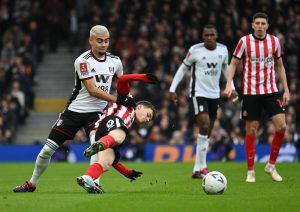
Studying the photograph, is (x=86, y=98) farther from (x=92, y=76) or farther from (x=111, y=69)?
(x=111, y=69)

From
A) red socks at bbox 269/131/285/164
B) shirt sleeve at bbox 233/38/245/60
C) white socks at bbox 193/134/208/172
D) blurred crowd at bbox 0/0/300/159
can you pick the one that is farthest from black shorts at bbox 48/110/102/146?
blurred crowd at bbox 0/0/300/159

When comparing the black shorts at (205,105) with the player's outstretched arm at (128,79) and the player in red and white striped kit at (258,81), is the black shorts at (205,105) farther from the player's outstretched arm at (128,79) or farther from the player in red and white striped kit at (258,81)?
the player's outstretched arm at (128,79)

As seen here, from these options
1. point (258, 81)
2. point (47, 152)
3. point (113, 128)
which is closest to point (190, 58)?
point (258, 81)

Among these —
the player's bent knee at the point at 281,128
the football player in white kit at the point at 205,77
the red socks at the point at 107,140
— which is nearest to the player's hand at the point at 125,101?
the red socks at the point at 107,140

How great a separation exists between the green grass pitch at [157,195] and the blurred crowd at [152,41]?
26.8 ft

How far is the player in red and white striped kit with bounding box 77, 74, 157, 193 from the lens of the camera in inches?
419

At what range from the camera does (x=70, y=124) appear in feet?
38.8

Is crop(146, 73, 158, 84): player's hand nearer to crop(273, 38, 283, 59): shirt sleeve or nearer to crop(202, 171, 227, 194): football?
crop(202, 171, 227, 194): football

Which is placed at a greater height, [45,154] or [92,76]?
[92,76]

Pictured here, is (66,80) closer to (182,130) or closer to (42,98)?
(42,98)

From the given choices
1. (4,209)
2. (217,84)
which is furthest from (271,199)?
(217,84)

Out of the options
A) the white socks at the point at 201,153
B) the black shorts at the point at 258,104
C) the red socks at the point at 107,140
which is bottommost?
the white socks at the point at 201,153

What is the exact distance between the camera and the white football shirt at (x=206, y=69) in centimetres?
1516

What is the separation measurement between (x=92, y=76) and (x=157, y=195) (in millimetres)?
1941
